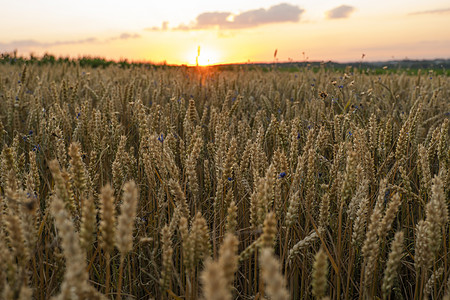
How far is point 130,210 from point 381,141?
1.61 meters

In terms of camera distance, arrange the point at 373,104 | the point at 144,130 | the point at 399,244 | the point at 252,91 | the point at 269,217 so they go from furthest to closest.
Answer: the point at 252,91 < the point at 373,104 < the point at 144,130 < the point at 399,244 < the point at 269,217

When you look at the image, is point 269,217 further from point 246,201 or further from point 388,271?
point 246,201

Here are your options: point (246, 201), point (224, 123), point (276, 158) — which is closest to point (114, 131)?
point (224, 123)

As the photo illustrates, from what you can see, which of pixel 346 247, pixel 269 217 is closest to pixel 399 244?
pixel 269 217

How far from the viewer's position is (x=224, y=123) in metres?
2.18

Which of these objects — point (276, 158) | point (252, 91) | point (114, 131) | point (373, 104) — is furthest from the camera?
point (252, 91)

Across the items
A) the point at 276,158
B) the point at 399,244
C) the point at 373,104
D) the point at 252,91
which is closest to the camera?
the point at 399,244

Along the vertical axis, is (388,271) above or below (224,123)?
below

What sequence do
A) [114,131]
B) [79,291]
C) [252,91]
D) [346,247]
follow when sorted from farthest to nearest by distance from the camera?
1. [252,91]
2. [114,131]
3. [346,247]
4. [79,291]

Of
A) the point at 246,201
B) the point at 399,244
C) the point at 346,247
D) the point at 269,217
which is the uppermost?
the point at 269,217

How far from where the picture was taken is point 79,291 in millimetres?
629

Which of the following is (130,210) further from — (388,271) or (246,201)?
(246,201)

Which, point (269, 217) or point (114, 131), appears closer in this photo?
point (269, 217)

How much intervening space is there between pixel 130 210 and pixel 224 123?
1.51 m
